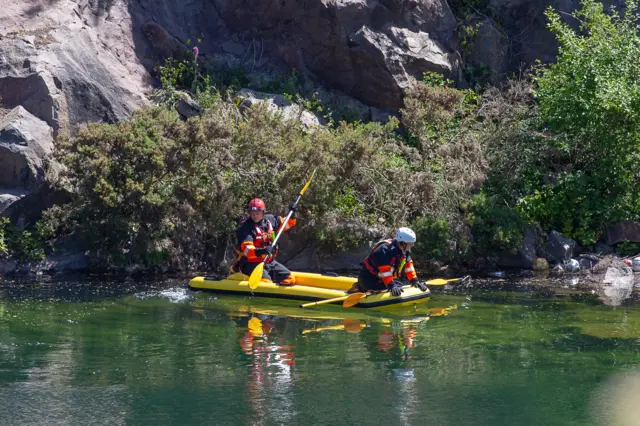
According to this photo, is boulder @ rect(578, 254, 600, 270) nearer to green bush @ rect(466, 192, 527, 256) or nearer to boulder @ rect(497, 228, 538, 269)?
boulder @ rect(497, 228, 538, 269)

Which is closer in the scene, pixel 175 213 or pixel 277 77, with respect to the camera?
pixel 175 213

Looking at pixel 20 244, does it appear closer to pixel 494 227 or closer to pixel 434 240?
pixel 434 240

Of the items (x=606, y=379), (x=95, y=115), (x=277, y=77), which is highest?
(x=277, y=77)

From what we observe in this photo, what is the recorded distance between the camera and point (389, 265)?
36.2 ft

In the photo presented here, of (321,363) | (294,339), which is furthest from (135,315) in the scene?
(321,363)

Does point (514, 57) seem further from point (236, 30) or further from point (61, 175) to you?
point (61, 175)

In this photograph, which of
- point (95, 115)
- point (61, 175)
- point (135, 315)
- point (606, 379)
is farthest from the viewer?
point (95, 115)

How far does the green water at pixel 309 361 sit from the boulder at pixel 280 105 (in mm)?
5825

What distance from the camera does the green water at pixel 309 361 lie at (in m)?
6.97

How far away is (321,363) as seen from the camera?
847 cm

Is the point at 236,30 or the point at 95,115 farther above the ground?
the point at 236,30

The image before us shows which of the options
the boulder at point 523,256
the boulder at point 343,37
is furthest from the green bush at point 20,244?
the boulder at point 523,256

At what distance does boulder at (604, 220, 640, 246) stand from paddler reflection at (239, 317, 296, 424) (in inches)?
294

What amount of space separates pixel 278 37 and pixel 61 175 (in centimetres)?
745
